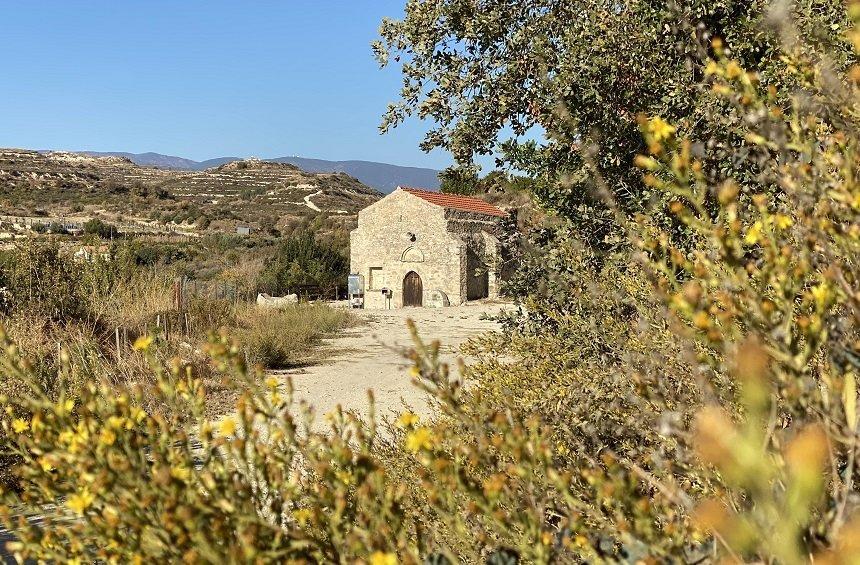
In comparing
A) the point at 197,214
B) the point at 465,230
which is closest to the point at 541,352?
the point at 465,230

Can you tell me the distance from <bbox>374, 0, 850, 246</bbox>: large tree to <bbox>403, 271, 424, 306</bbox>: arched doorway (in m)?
17.9

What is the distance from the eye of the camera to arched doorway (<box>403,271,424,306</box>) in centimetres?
2344

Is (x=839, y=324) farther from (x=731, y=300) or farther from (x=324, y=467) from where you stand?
(x=324, y=467)

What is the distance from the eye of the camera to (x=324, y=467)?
115 cm

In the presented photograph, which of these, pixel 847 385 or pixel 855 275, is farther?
pixel 855 275

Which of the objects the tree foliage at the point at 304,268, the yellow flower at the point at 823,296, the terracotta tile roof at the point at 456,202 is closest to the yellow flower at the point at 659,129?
the yellow flower at the point at 823,296

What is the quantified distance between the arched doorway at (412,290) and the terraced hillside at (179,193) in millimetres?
18321

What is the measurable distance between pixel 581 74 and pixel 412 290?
19.3 meters

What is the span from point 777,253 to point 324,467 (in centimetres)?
82

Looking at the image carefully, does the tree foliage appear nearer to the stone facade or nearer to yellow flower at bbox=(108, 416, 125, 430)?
the stone facade

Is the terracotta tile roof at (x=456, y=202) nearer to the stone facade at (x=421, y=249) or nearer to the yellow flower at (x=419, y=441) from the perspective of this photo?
the stone facade at (x=421, y=249)

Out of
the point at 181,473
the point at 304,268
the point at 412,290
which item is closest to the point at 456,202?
the point at 412,290

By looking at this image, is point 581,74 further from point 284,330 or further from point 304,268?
point 304,268

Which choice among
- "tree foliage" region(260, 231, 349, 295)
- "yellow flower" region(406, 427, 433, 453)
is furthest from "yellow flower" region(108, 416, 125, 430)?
"tree foliage" region(260, 231, 349, 295)
